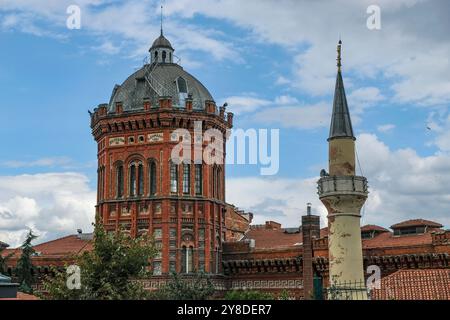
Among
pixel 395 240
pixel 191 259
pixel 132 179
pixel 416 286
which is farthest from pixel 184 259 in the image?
pixel 416 286

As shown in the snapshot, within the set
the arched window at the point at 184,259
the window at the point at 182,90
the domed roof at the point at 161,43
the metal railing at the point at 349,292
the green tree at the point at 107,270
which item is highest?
the domed roof at the point at 161,43

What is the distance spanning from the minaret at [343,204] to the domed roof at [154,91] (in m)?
22.0

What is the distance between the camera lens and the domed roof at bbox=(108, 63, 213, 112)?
5638cm

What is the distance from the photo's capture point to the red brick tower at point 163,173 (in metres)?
54.5

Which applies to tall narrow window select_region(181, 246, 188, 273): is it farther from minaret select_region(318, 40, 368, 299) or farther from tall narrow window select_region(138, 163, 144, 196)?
minaret select_region(318, 40, 368, 299)

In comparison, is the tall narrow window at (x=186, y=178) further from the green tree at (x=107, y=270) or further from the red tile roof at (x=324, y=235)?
the green tree at (x=107, y=270)

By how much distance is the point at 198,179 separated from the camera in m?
56.0

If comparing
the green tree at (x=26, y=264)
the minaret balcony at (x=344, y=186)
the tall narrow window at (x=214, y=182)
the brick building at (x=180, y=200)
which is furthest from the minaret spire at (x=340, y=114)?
the green tree at (x=26, y=264)

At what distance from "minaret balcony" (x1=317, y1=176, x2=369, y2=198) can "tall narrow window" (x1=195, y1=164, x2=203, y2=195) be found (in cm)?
2103

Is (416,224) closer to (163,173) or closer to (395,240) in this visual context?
(395,240)

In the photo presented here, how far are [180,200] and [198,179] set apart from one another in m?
2.46
